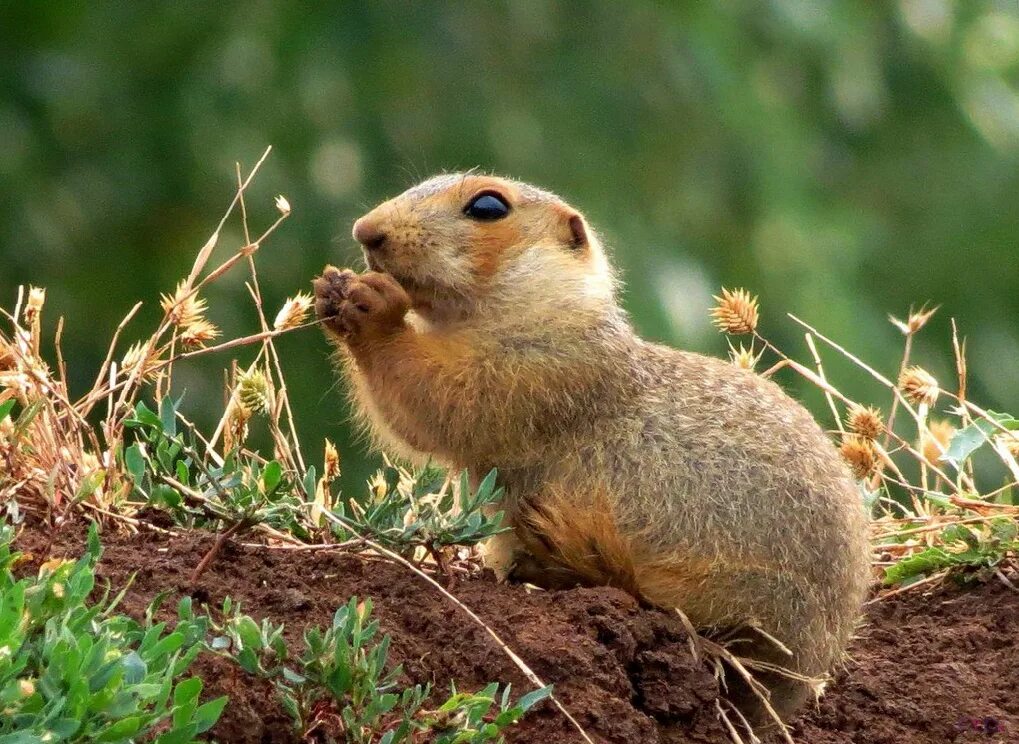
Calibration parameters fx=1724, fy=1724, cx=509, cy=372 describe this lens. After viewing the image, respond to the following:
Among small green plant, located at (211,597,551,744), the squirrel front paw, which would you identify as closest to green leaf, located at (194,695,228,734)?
small green plant, located at (211,597,551,744)

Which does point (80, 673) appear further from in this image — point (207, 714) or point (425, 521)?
point (425, 521)

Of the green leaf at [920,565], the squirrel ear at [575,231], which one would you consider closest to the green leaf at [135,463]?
the squirrel ear at [575,231]

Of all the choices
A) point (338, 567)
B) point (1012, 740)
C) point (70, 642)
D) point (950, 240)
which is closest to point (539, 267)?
point (338, 567)

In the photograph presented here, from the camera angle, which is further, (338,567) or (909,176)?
(909,176)

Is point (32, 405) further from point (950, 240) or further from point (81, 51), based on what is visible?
point (950, 240)

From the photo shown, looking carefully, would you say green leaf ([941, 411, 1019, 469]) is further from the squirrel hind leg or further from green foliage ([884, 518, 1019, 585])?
the squirrel hind leg

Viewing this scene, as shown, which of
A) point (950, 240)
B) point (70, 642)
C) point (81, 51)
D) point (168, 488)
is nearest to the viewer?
point (70, 642)

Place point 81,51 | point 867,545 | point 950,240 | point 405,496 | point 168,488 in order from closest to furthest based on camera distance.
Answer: point 168,488, point 405,496, point 867,545, point 81,51, point 950,240

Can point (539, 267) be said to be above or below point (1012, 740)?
above
